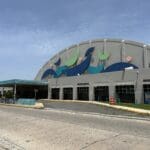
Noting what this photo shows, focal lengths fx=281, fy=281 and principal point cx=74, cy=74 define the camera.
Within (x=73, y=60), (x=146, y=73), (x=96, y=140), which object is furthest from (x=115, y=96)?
(x=96, y=140)

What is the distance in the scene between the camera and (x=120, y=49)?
5538 centimetres

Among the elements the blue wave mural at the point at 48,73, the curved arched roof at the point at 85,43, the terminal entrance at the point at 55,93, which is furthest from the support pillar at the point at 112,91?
the blue wave mural at the point at 48,73

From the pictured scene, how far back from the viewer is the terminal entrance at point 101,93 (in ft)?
166

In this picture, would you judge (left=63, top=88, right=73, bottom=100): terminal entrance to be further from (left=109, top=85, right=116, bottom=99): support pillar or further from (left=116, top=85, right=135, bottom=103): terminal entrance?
(left=116, top=85, right=135, bottom=103): terminal entrance

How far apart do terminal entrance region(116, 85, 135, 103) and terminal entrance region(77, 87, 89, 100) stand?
28.9 feet

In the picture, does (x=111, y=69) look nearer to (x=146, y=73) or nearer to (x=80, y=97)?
(x=80, y=97)

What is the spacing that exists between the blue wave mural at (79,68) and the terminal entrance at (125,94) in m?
14.9

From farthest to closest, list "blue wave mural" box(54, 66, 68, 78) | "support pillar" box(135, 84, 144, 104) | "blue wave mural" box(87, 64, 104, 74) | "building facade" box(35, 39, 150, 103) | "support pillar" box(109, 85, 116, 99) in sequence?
"blue wave mural" box(54, 66, 68, 78)
"blue wave mural" box(87, 64, 104, 74)
"support pillar" box(109, 85, 116, 99)
"building facade" box(35, 39, 150, 103)
"support pillar" box(135, 84, 144, 104)

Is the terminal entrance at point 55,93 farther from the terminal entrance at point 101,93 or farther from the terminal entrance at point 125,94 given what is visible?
the terminal entrance at point 125,94

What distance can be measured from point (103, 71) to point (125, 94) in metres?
11.6

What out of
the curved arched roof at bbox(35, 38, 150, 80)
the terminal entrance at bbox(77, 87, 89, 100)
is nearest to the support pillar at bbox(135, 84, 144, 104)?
the curved arched roof at bbox(35, 38, 150, 80)

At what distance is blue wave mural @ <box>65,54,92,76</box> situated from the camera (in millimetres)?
61509

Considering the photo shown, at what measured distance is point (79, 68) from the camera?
63094 millimetres

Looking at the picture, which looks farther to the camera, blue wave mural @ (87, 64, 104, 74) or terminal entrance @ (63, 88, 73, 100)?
terminal entrance @ (63, 88, 73, 100)
